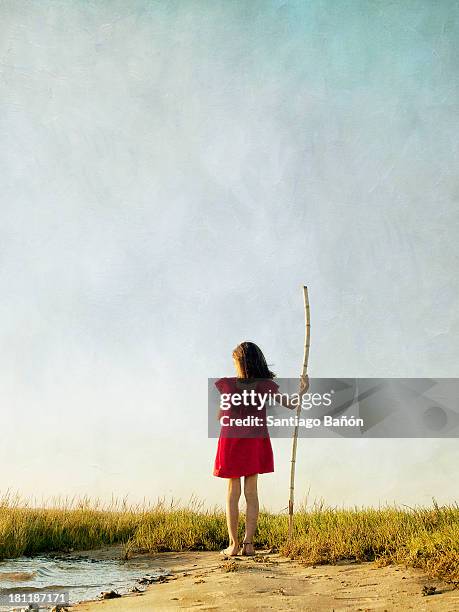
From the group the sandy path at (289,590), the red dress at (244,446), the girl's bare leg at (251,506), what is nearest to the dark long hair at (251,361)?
the red dress at (244,446)


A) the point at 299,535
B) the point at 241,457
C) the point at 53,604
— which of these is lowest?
the point at 53,604

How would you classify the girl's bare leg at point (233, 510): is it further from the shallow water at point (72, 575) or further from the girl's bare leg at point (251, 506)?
the shallow water at point (72, 575)

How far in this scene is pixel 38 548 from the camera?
873 centimetres

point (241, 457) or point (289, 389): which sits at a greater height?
point (289, 389)

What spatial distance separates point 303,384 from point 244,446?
99 cm

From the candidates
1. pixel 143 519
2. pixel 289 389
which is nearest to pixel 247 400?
pixel 289 389

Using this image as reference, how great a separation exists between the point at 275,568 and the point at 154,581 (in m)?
1.16

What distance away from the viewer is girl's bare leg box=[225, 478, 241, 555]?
23.0 ft

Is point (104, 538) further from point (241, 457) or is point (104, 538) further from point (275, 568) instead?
point (275, 568)

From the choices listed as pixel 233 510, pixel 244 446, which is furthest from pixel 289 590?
pixel 244 446

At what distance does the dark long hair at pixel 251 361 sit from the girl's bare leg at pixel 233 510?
119 centimetres

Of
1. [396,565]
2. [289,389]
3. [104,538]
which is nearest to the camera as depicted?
[396,565]

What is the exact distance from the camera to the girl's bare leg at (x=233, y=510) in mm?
7016

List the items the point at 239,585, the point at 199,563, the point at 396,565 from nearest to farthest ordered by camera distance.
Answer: the point at 239,585 → the point at 396,565 → the point at 199,563
